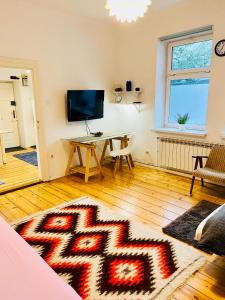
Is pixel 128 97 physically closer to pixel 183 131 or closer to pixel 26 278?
pixel 183 131

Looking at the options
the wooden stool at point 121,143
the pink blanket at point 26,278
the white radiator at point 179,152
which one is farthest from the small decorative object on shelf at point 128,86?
the pink blanket at point 26,278

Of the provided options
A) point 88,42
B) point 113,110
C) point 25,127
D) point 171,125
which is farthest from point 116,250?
point 25,127

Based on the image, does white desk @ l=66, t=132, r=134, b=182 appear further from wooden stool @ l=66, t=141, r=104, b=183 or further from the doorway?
the doorway

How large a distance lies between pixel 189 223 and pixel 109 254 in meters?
1.05

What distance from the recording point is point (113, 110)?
495cm

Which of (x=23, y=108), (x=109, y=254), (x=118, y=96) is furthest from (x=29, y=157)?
(x=109, y=254)

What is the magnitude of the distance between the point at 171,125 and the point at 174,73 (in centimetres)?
98

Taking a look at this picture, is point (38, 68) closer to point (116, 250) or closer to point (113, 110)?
point (113, 110)

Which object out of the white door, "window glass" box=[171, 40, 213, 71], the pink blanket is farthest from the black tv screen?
the white door

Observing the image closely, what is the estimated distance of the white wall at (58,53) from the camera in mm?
3291

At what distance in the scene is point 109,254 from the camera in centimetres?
210

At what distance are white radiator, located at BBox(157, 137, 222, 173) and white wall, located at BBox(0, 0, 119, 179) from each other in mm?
1381

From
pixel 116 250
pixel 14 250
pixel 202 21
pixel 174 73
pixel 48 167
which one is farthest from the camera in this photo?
pixel 174 73

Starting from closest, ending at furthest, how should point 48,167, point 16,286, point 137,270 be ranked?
point 16,286 < point 137,270 < point 48,167
